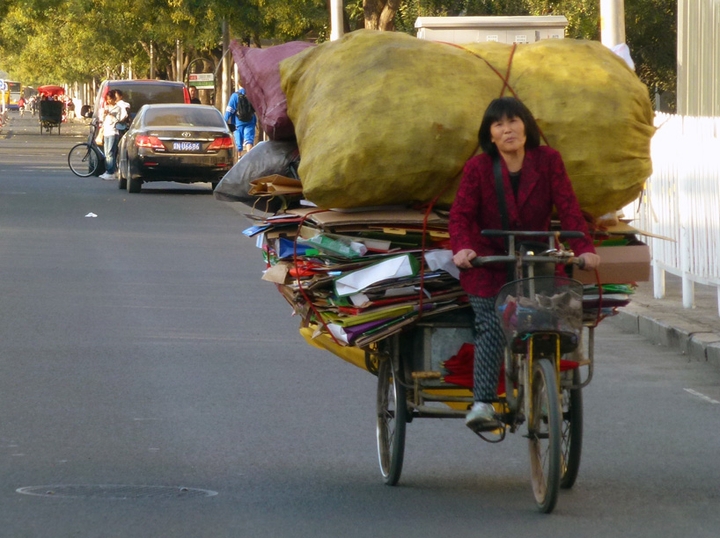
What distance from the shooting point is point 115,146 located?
2888 cm

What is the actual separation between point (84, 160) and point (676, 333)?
21688mm

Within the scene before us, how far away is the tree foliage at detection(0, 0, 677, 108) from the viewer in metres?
32.4

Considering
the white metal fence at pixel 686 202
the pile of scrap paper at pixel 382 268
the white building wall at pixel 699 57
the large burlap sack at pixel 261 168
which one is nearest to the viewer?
the pile of scrap paper at pixel 382 268

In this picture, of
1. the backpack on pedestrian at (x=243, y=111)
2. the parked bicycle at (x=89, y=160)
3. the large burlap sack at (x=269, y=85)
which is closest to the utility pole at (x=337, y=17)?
the backpack on pedestrian at (x=243, y=111)

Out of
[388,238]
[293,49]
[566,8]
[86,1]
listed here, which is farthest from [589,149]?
[86,1]

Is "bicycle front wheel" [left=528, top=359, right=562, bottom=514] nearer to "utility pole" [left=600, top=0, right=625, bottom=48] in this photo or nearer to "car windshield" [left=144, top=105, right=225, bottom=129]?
"utility pole" [left=600, top=0, right=625, bottom=48]

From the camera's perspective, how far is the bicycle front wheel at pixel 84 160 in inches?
1153

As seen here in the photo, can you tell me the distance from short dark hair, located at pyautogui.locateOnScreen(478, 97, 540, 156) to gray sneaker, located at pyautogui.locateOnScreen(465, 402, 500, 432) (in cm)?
99

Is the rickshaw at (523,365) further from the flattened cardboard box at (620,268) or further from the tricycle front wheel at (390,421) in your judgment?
the flattened cardboard box at (620,268)

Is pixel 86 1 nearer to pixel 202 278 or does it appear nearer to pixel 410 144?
pixel 202 278

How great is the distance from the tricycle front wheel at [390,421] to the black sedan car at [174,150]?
1839 centimetres

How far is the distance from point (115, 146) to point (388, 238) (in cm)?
2406

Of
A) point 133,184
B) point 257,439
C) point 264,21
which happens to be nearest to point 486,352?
point 257,439

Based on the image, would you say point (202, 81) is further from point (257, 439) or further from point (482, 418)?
point (482, 418)
